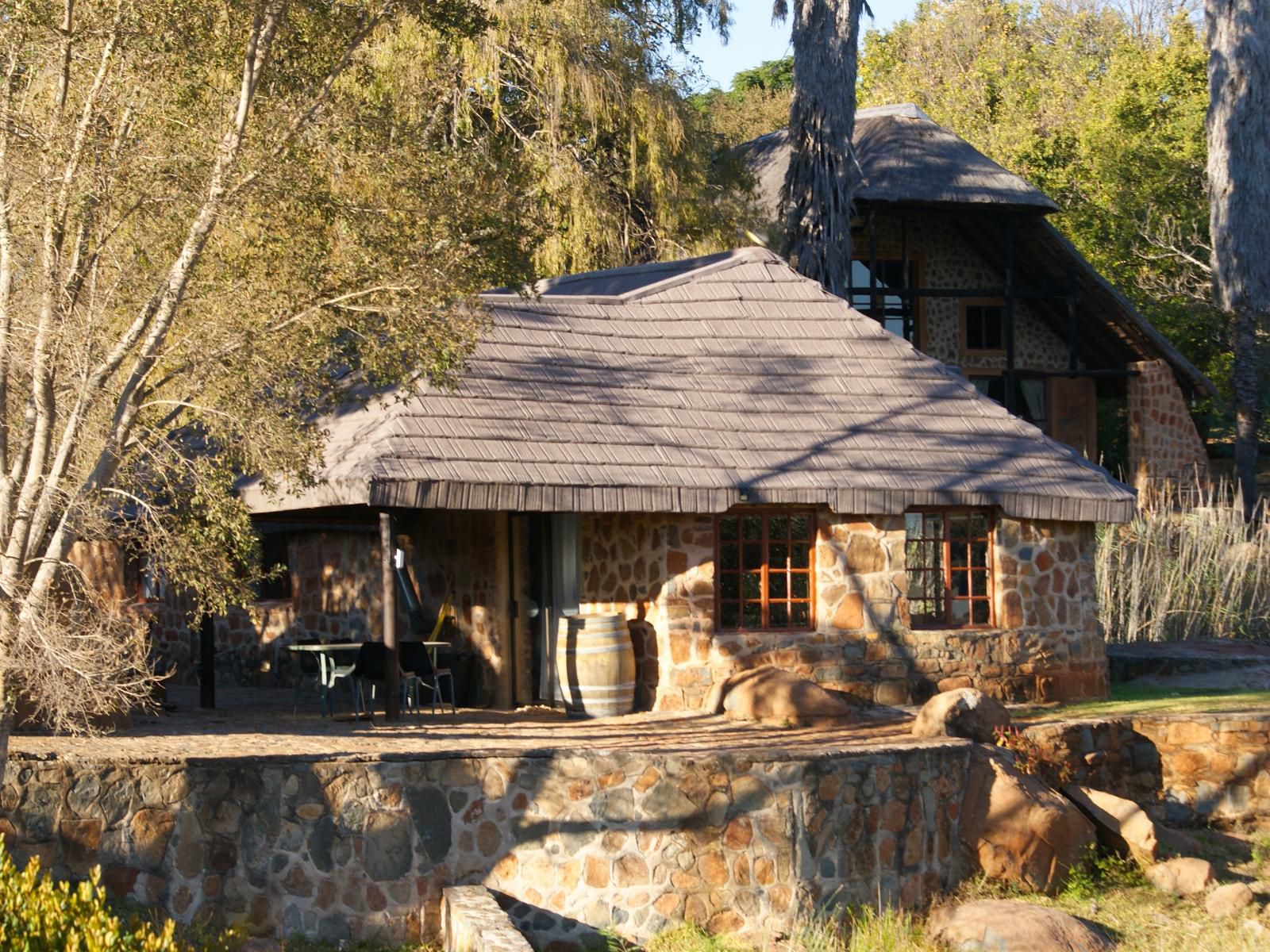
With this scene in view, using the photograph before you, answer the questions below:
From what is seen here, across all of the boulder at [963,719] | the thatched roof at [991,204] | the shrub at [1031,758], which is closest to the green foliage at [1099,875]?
the shrub at [1031,758]

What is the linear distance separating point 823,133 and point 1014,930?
11941 mm

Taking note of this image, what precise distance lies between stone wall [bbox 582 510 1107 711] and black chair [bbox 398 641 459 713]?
1446 mm

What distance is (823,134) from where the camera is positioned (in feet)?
65.6

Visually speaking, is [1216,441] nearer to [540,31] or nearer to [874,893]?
[540,31]

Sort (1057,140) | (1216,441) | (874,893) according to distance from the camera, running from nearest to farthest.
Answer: (874,893) < (1216,441) < (1057,140)

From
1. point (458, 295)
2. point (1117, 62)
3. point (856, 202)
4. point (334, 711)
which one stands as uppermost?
point (1117, 62)

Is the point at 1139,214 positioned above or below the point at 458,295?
above

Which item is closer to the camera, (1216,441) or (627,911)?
(627,911)

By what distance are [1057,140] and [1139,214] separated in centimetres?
419

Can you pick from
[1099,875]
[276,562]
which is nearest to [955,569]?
[1099,875]

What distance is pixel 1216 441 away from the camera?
29203mm

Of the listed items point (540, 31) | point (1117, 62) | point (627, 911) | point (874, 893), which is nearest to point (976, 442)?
point (874, 893)

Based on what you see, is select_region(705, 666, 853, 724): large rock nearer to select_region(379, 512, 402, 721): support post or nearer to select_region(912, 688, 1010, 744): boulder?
select_region(912, 688, 1010, 744): boulder

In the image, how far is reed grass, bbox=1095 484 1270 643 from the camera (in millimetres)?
18594
